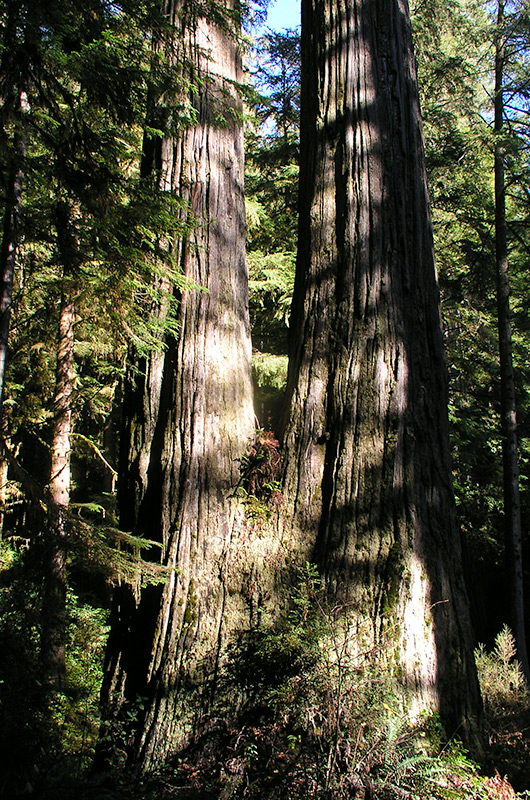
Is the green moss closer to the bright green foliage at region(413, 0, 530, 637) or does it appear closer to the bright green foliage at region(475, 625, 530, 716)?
the bright green foliage at region(475, 625, 530, 716)

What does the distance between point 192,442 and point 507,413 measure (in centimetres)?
905

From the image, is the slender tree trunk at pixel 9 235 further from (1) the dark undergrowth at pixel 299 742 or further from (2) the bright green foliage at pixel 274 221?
(2) the bright green foliage at pixel 274 221

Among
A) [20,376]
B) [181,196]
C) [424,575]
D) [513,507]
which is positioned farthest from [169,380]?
[513,507]

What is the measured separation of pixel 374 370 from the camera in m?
2.71

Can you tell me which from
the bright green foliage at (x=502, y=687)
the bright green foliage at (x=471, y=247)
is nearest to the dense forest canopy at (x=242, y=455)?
the bright green foliage at (x=502, y=687)

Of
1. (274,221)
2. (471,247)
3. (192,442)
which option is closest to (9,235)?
(192,442)

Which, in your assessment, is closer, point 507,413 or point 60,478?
point 60,478

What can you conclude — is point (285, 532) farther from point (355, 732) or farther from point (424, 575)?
point (355, 732)

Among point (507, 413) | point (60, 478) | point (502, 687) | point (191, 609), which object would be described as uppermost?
point (507, 413)

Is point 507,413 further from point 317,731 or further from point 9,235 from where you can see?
point 9,235

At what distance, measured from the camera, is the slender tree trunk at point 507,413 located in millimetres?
9227

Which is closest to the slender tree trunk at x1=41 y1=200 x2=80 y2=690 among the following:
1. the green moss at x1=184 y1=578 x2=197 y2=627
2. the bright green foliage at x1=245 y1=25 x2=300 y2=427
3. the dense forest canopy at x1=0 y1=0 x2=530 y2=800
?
the dense forest canopy at x1=0 y1=0 x2=530 y2=800

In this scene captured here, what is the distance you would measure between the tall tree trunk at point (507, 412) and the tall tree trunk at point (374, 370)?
7571 millimetres

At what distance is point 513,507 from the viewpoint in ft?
31.9
